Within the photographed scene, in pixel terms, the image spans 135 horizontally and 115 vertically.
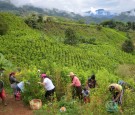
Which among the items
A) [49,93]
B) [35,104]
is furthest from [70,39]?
[35,104]

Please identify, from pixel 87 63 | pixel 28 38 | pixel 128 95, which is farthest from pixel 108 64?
pixel 128 95

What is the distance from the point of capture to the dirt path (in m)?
10.9

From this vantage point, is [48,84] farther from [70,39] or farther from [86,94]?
[70,39]

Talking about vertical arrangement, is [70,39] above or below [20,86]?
below

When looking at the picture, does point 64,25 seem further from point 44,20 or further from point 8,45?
point 8,45

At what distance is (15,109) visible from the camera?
11328 mm

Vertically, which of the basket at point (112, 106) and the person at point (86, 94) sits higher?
the basket at point (112, 106)

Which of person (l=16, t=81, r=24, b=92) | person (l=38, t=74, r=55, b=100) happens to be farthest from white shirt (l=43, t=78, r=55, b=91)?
person (l=16, t=81, r=24, b=92)

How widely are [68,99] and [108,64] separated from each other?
29.6 meters

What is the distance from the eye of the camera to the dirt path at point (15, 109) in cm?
1095

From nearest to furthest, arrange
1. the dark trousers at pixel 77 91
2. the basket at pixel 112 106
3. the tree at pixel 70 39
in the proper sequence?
the basket at pixel 112 106, the dark trousers at pixel 77 91, the tree at pixel 70 39

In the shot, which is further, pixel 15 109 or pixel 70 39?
pixel 70 39

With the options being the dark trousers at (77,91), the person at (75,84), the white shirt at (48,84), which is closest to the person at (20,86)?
the white shirt at (48,84)

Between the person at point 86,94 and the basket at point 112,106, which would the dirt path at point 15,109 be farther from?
the basket at point 112,106
